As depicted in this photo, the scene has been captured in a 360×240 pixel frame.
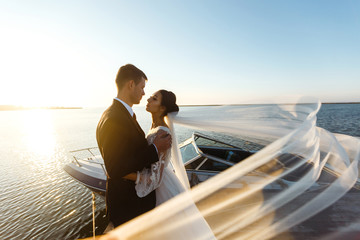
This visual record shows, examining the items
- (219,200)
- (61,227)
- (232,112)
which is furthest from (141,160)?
(61,227)

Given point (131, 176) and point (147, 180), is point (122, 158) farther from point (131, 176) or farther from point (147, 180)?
point (147, 180)

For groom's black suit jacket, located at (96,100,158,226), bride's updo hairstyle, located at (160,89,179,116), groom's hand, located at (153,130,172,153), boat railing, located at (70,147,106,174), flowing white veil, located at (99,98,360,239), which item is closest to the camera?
groom's black suit jacket, located at (96,100,158,226)

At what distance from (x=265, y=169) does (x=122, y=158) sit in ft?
12.8

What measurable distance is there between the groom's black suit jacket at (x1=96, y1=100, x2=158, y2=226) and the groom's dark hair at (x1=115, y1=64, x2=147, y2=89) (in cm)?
29

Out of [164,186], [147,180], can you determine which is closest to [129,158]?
[147,180]

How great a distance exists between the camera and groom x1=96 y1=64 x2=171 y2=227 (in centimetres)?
152

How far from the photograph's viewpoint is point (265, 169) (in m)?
4.15

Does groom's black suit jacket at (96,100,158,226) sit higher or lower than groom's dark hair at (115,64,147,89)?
lower

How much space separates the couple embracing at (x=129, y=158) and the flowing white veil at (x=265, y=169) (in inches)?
6.1

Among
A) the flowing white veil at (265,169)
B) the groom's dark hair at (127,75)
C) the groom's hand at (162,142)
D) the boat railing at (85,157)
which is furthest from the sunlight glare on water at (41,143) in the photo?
the groom's hand at (162,142)

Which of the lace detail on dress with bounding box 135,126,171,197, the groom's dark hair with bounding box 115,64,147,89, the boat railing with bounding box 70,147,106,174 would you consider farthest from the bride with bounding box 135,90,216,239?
the boat railing with bounding box 70,147,106,174

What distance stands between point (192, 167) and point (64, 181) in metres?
10.0

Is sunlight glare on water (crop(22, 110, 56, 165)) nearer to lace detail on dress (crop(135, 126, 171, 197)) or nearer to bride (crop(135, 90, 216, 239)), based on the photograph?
bride (crop(135, 90, 216, 239))

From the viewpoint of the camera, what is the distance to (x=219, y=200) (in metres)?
3.99
